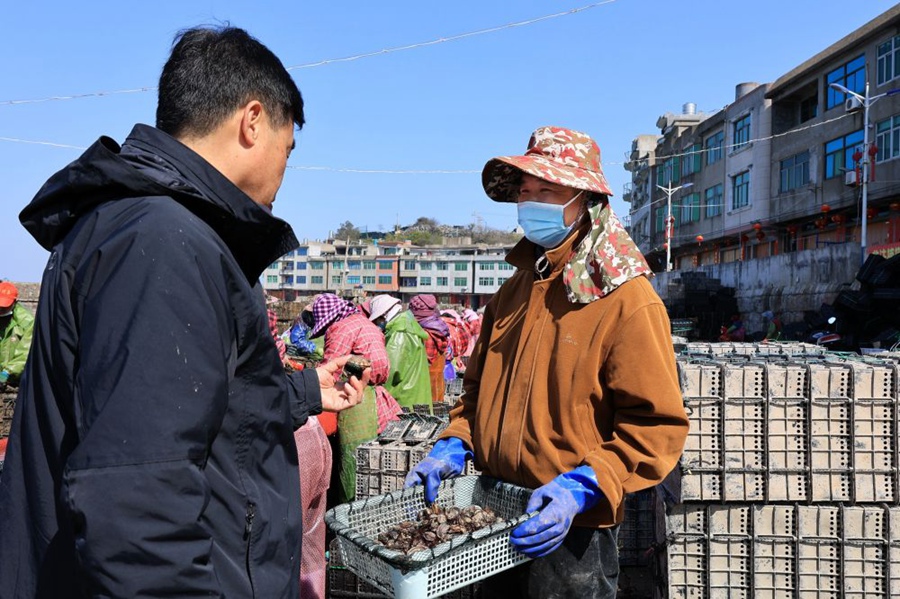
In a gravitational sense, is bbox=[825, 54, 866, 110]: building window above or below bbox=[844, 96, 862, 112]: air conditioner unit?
above

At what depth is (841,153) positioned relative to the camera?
1209 inches

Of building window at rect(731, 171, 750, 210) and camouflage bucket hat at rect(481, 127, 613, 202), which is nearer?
camouflage bucket hat at rect(481, 127, 613, 202)

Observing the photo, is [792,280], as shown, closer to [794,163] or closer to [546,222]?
[794,163]

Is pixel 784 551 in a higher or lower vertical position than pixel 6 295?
lower

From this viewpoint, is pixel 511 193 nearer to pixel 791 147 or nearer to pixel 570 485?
pixel 570 485

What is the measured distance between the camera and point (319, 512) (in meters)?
3.96

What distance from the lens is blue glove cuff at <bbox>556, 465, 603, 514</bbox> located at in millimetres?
2297

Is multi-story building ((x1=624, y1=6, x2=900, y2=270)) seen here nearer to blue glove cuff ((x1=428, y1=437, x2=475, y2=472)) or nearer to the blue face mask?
the blue face mask

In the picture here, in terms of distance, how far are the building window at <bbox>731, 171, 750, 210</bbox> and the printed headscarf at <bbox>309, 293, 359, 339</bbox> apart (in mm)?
37323

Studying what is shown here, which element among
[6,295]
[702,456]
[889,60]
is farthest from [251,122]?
[889,60]

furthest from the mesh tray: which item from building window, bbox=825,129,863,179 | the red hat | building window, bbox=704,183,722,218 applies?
building window, bbox=704,183,722,218

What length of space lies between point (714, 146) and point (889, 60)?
16.2 metres

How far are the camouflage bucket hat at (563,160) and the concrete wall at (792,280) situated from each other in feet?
62.7

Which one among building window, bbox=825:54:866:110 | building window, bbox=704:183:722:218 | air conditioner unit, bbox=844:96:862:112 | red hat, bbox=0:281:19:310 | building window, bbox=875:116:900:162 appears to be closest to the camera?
red hat, bbox=0:281:19:310
